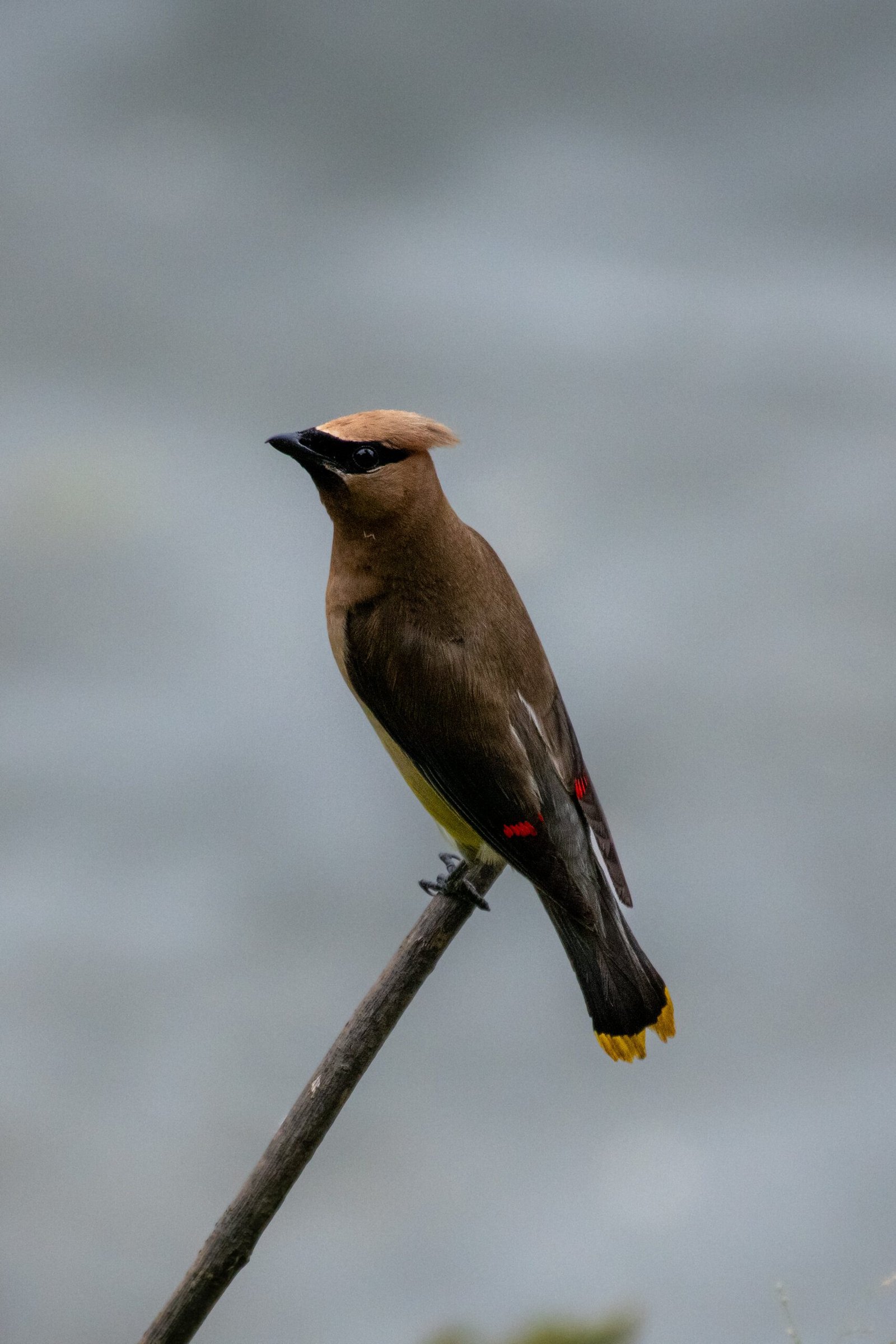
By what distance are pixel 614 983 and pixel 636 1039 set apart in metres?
0.10

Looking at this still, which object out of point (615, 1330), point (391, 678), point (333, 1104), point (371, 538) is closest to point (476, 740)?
point (391, 678)

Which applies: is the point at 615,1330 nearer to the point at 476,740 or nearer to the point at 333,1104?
the point at 333,1104

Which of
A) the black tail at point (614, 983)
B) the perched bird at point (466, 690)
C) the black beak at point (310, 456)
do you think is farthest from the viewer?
the black tail at point (614, 983)

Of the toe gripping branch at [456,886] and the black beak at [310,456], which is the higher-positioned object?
the black beak at [310,456]

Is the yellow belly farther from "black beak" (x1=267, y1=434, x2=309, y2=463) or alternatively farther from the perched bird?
"black beak" (x1=267, y1=434, x2=309, y2=463)

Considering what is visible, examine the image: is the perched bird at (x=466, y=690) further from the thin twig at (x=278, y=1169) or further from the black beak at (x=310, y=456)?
the thin twig at (x=278, y=1169)

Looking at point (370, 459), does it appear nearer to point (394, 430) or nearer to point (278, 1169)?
point (394, 430)

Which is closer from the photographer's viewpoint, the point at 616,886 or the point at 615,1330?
the point at 616,886

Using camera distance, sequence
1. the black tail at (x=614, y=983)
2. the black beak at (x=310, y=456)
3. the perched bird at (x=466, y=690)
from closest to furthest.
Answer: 1. the black beak at (x=310, y=456)
2. the perched bird at (x=466, y=690)
3. the black tail at (x=614, y=983)

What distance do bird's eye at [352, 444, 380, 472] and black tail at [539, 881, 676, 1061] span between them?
2.29 feet

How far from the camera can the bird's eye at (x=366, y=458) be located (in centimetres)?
191

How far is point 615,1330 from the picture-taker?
2373mm

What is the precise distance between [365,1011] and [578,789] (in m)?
0.56

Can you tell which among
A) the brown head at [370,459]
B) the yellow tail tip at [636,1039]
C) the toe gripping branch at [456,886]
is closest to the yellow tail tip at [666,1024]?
the yellow tail tip at [636,1039]
